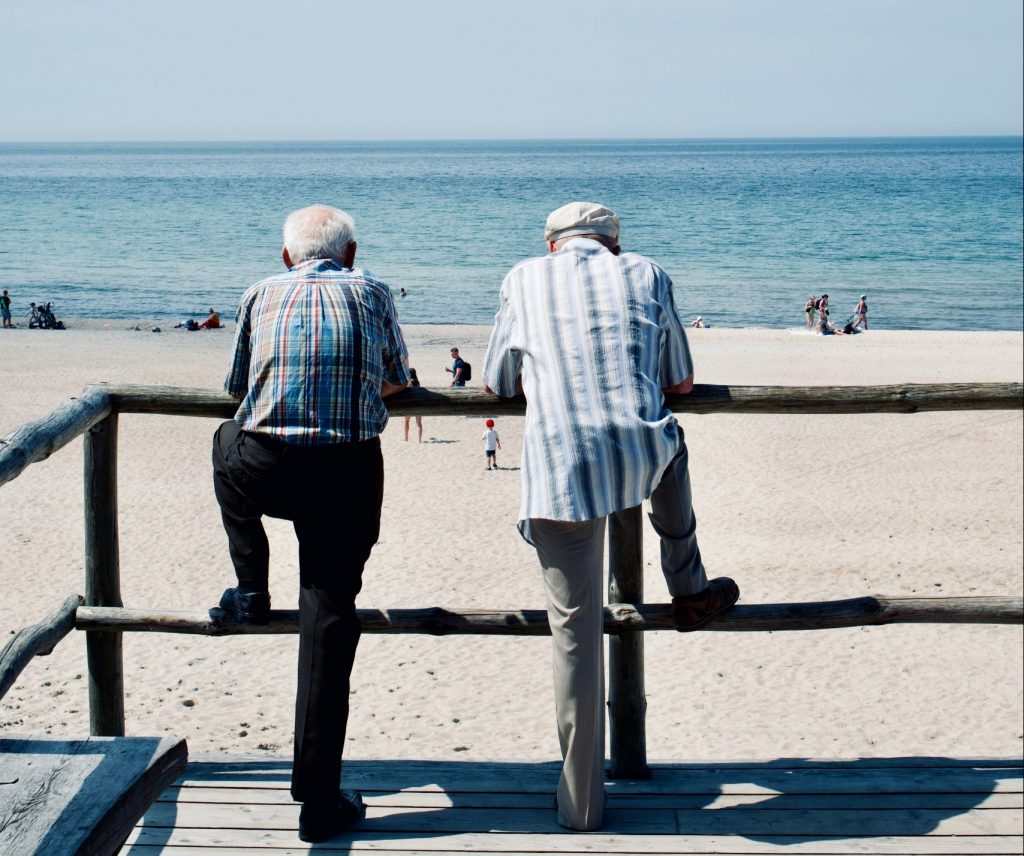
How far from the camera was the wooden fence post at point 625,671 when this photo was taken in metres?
3.71

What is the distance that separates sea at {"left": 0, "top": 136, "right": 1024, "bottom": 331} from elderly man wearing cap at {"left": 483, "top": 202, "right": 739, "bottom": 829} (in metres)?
23.1

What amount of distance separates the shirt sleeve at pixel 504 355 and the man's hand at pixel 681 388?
46 cm

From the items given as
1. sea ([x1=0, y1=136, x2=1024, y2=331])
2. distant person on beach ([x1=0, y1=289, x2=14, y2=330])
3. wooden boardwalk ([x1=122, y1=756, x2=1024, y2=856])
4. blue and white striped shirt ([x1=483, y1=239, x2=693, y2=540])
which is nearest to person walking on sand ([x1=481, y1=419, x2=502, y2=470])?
sea ([x1=0, y1=136, x2=1024, y2=331])

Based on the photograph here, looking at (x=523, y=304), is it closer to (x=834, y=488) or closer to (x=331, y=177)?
(x=834, y=488)

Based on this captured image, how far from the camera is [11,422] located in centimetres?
2038

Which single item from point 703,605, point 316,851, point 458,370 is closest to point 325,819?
point 316,851

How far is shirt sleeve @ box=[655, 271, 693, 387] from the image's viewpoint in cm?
318

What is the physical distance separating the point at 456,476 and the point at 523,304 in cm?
1409

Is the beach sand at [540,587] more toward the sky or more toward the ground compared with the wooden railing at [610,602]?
more toward the ground

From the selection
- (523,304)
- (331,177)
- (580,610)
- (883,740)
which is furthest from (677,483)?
(331,177)

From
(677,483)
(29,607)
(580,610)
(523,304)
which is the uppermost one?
(523,304)

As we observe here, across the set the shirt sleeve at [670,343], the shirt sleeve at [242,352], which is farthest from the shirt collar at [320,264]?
the shirt sleeve at [670,343]

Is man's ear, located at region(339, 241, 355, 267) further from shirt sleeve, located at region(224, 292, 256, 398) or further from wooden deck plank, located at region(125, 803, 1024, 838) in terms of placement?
wooden deck plank, located at region(125, 803, 1024, 838)

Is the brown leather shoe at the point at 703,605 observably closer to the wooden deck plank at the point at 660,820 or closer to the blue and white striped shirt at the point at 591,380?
the blue and white striped shirt at the point at 591,380
